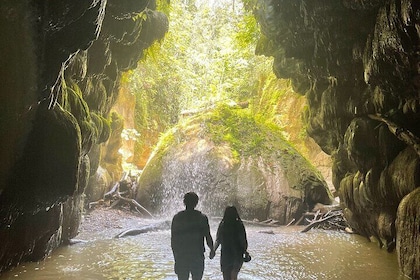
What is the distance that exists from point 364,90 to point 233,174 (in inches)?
349

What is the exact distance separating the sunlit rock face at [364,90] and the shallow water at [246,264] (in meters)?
1.14

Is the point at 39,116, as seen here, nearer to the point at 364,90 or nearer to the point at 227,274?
the point at 227,274

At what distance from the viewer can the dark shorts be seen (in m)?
5.19

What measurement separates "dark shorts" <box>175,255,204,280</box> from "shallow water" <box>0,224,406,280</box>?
86.4 inches

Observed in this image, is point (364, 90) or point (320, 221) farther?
point (320, 221)

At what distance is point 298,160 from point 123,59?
10050 mm

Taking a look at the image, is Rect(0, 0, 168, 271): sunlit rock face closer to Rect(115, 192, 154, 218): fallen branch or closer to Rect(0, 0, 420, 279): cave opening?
Rect(0, 0, 420, 279): cave opening

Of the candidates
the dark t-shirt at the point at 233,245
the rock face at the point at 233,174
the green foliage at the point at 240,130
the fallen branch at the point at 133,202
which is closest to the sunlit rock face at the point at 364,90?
the rock face at the point at 233,174

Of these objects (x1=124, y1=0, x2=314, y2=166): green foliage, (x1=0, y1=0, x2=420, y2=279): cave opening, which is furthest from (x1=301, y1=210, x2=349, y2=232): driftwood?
(x1=124, y1=0, x2=314, y2=166): green foliage

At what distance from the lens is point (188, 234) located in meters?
5.23

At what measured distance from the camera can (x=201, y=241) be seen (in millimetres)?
5273

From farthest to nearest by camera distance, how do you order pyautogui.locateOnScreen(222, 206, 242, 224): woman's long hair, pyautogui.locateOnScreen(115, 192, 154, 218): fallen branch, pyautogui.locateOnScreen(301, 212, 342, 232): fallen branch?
pyautogui.locateOnScreen(115, 192, 154, 218): fallen branch
pyautogui.locateOnScreen(301, 212, 342, 232): fallen branch
pyautogui.locateOnScreen(222, 206, 242, 224): woman's long hair

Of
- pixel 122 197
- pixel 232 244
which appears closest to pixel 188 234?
pixel 232 244

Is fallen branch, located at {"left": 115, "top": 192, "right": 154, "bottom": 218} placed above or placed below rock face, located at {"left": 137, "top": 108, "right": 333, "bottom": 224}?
below
